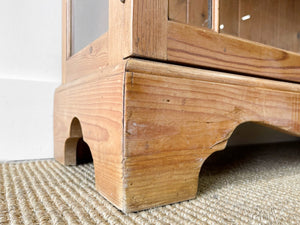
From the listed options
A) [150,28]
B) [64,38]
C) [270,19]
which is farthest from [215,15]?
[270,19]

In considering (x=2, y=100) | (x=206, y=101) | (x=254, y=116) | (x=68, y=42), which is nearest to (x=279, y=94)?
(x=254, y=116)

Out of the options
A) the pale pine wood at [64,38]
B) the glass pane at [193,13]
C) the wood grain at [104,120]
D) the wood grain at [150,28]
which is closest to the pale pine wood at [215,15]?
the glass pane at [193,13]

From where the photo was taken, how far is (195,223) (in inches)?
12.1

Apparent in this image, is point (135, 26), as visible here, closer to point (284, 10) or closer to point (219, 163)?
point (219, 163)

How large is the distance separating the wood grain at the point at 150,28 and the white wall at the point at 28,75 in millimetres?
473

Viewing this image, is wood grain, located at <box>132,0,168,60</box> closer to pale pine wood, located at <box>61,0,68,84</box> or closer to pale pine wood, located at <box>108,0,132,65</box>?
pale pine wood, located at <box>108,0,132,65</box>

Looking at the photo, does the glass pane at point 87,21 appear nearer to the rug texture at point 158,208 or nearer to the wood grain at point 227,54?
the wood grain at point 227,54

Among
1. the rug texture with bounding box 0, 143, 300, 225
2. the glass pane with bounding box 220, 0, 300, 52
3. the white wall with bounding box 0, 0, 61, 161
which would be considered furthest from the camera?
the glass pane with bounding box 220, 0, 300, 52

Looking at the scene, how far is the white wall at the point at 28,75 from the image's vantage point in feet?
2.23

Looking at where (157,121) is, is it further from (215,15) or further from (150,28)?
(215,15)

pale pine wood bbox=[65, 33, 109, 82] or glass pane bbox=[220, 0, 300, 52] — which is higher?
glass pane bbox=[220, 0, 300, 52]

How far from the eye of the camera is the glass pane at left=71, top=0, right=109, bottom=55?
486 millimetres

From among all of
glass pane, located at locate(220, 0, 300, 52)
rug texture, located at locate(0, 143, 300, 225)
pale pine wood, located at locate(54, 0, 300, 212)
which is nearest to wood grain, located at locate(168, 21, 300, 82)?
pale pine wood, located at locate(54, 0, 300, 212)

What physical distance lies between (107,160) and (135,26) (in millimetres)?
210
